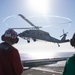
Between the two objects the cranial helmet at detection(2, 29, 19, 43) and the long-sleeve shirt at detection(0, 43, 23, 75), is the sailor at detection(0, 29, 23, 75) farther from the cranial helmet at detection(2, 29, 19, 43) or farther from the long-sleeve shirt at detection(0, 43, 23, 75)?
the cranial helmet at detection(2, 29, 19, 43)

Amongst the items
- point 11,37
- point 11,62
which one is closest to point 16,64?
point 11,62

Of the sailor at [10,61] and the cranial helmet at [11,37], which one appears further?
the cranial helmet at [11,37]

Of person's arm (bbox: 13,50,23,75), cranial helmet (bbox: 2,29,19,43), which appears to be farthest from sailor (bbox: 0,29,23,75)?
cranial helmet (bbox: 2,29,19,43)

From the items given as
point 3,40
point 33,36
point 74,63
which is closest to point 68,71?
point 74,63

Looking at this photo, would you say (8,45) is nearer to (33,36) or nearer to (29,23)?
(33,36)

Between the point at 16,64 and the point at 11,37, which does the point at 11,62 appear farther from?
the point at 11,37

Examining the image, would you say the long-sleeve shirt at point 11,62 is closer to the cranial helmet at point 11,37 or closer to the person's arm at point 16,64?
the person's arm at point 16,64

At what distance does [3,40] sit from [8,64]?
666 mm

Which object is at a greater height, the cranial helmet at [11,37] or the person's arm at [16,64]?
the cranial helmet at [11,37]

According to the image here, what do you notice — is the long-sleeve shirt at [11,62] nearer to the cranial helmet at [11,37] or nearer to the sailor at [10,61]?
the sailor at [10,61]

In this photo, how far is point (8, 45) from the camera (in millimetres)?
6688

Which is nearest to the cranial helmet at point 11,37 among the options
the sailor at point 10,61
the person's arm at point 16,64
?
the sailor at point 10,61

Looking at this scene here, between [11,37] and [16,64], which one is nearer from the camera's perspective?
[16,64]

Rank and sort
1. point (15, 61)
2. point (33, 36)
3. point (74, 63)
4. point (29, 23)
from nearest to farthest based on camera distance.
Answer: point (74, 63), point (15, 61), point (33, 36), point (29, 23)
